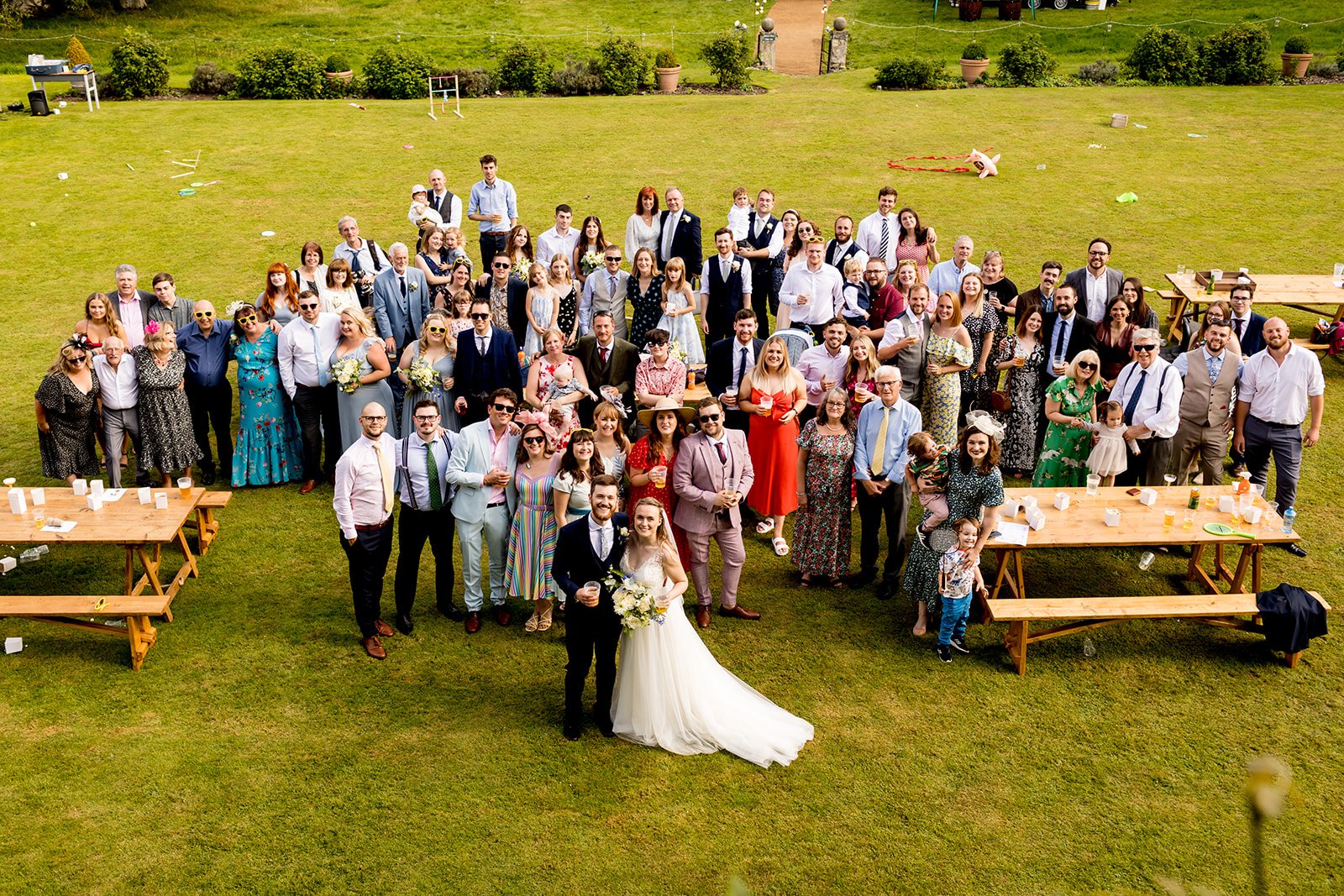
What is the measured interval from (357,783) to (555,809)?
1.33 m

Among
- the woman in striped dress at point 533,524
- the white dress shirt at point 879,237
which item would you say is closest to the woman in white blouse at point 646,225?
the white dress shirt at point 879,237

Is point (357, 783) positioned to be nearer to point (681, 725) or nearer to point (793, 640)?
point (681, 725)

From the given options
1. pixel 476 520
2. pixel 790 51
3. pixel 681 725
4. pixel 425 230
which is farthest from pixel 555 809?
pixel 790 51

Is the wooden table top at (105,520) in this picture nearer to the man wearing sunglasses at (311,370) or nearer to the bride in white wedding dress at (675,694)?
the man wearing sunglasses at (311,370)

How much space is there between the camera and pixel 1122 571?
996cm

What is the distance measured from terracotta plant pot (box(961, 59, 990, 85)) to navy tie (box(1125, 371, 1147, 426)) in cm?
2091

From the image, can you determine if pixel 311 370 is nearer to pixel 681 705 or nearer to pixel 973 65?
pixel 681 705

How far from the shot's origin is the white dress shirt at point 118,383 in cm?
1056

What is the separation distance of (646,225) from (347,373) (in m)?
4.54

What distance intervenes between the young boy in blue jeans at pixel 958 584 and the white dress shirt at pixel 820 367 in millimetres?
2163

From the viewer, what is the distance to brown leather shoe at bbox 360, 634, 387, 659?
8656mm

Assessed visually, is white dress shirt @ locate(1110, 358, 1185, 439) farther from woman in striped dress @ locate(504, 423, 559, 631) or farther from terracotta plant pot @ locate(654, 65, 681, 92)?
terracotta plant pot @ locate(654, 65, 681, 92)

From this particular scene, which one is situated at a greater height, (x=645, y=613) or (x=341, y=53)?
(x=341, y=53)

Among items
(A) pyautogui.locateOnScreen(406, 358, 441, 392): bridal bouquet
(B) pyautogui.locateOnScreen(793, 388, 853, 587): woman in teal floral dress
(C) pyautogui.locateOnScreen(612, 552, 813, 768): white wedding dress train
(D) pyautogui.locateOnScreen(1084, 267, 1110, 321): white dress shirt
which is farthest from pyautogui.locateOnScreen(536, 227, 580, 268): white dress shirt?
(C) pyautogui.locateOnScreen(612, 552, 813, 768): white wedding dress train
